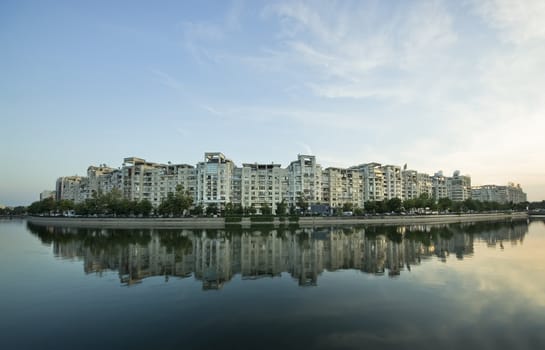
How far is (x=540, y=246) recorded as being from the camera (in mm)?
34688

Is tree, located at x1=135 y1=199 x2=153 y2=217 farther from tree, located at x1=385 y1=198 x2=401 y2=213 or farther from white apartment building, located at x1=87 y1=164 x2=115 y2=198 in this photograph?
tree, located at x1=385 y1=198 x2=401 y2=213

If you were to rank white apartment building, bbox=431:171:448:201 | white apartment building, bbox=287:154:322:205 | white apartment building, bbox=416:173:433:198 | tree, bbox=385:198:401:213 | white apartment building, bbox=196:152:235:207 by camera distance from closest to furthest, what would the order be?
tree, bbox=385:198:401:213, white apartment building, bbox=196:152:235:207, white apartment building, bbox=287:154:322:205, white apartment building, bbox=416:173:433:198, white apartment building, bbox=431:171:448:201

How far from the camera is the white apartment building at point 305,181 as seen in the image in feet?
339

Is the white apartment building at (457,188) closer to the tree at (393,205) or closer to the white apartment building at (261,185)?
the tree at (393,205)

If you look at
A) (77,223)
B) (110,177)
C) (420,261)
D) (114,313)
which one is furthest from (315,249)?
(110,177)

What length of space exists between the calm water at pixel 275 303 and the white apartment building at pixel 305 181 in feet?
251

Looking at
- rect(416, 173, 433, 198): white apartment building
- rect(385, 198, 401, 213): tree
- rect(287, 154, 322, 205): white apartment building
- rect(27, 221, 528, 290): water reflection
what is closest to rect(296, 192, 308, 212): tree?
rect(287, 154, 322, 205): white apartment building

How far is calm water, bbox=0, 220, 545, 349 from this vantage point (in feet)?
34.9

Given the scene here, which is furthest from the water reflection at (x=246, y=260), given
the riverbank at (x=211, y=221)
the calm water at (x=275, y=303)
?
the riverbank at (x=211, y=221)

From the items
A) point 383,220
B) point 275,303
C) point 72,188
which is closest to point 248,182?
point 383,220

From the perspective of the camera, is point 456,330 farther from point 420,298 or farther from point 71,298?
point 71,298

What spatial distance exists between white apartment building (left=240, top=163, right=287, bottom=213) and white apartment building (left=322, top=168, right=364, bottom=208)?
609 inches

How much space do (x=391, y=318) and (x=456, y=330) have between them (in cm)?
222

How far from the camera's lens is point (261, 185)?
4080 inches
